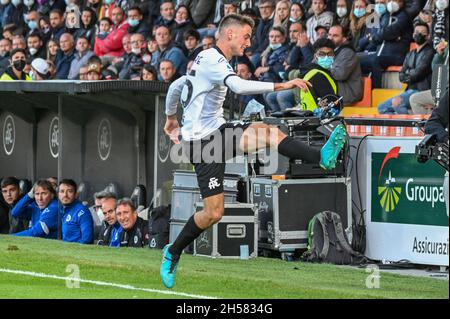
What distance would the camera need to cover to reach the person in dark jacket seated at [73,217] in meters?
16.0

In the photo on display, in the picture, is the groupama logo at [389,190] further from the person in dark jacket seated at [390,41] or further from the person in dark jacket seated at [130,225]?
the person in dark jacket seated at [390,41]

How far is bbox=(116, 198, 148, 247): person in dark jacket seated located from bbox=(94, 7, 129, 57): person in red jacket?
845 cm

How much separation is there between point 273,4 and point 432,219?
7.82 m

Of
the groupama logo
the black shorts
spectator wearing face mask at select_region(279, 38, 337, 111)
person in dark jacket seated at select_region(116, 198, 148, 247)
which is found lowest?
person in dark jacket seated at select_region(116, 198, 148, 247)

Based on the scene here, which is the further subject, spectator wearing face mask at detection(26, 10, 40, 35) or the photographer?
spectator wearing face mask at detection(26, 10, 40, 35)

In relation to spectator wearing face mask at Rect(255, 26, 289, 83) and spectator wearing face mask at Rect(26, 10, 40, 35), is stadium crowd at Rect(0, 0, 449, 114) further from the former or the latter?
spectator wearing face mask at Rect(26, 10, 40, 35)

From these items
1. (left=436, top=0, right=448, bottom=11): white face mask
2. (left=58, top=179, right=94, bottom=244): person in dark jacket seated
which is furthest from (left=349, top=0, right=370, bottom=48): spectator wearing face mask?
(left=58, top=179, right=94, bottom=244): person in dark jacket seated

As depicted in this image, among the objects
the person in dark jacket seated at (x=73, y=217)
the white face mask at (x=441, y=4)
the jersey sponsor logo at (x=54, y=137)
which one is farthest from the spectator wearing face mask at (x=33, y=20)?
the white face mask at (x=441, y=4)

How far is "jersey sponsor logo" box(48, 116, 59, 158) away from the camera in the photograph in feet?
61.7

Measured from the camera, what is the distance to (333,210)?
46.1ft

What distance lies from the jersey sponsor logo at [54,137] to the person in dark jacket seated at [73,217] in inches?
90.7

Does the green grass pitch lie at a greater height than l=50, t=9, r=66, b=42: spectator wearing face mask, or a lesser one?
lesser

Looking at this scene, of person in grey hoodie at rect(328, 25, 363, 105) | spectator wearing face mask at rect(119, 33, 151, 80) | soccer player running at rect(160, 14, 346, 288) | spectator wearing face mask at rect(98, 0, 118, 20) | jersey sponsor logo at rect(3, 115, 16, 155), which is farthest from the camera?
spectator wearing face mask at rect(98, 0, 118, 20)
